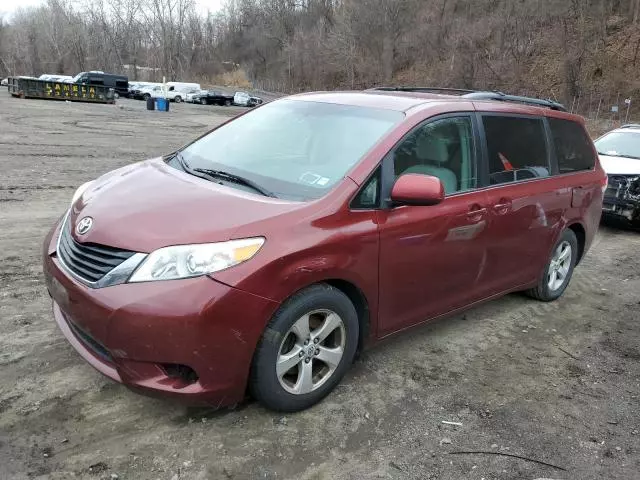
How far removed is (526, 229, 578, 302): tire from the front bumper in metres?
3.25

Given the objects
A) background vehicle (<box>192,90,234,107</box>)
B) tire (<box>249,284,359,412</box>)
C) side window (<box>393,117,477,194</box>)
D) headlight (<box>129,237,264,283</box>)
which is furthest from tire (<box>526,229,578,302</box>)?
background vehicle (<box>192,90,234,107</box>)

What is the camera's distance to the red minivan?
8.77 ft

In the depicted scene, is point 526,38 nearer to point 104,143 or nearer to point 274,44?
point 104,143

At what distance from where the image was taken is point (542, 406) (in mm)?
3496

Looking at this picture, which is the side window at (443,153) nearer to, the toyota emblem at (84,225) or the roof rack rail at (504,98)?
the roof rack rail at (504,98)

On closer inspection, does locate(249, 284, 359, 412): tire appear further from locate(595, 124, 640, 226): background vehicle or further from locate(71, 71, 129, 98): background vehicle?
locate(71, 71, 129, 98): background vehicle

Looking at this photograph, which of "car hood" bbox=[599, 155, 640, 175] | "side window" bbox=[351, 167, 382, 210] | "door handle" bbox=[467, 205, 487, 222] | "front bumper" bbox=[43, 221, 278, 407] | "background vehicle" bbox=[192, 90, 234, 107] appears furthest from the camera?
"background vehicle" bbox=[192, 90, 234, 107]

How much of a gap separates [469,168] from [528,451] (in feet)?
6.24

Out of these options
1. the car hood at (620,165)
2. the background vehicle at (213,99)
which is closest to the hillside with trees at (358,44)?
the background vehicle at (213,99)

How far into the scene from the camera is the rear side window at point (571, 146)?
16.3ft

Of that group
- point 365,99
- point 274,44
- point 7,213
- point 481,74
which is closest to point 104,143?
point 7,213

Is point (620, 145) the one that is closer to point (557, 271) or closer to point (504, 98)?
point (557, 271)

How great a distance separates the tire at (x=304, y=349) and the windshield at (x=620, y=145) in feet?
26.9

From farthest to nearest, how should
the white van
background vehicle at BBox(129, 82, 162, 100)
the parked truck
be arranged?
the white van, background vehicle at BBox(129, 82, 162, 100), the parked truck
